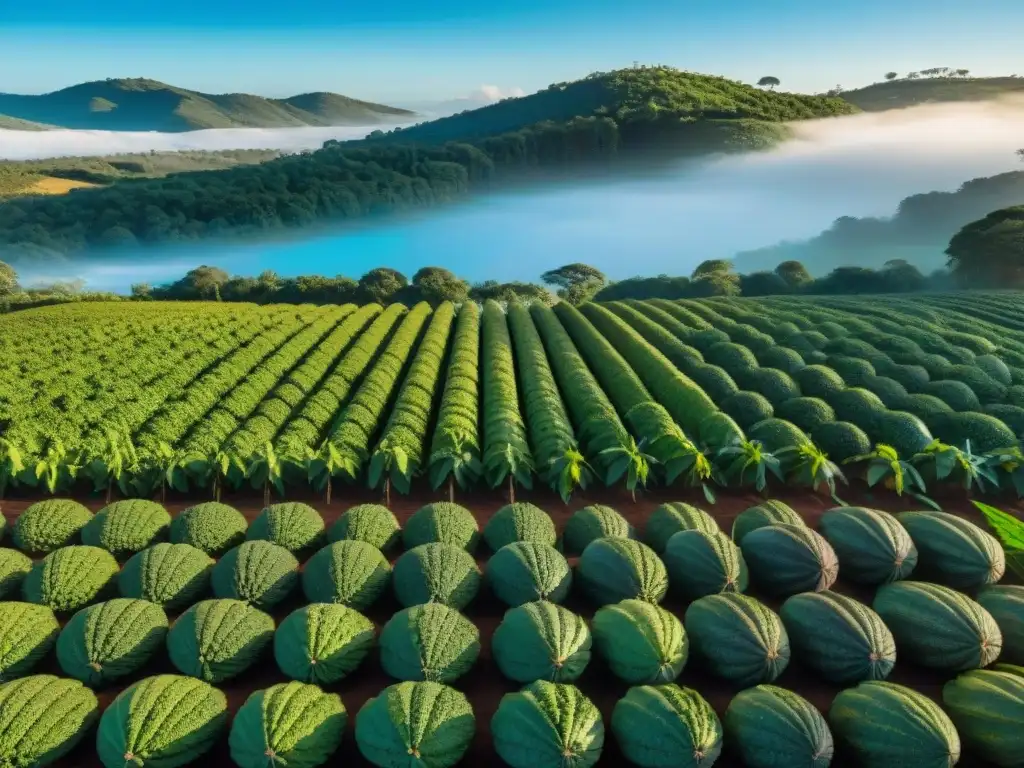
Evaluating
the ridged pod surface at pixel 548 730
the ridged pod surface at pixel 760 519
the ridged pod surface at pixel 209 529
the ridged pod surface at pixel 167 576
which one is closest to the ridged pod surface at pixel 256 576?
the ridged pod surface at pixel 167 576

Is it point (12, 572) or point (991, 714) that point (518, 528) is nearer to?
point (991, 714)

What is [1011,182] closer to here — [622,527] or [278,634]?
[622,527]

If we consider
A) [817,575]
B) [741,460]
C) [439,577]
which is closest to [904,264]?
[741,460]

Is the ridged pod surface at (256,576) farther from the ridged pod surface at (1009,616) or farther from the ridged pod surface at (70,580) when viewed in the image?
the ridged pod surface at (1009,616)

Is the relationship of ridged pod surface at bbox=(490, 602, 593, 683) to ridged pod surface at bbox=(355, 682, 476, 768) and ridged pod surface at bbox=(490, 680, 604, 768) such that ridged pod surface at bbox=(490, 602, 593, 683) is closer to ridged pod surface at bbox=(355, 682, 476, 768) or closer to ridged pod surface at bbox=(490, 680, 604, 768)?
ridged pod surface at bbox=(490, 680, 604, 768)

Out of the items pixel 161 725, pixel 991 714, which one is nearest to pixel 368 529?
pixel 161 725
